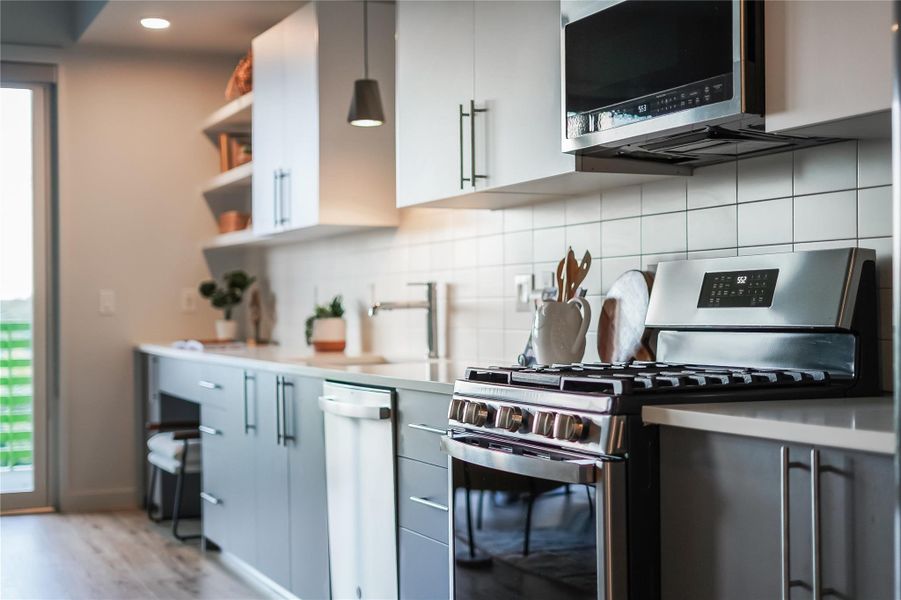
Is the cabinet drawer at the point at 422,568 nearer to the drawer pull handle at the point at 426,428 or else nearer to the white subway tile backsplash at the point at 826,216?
the drawer pull handle at the point at 426,428

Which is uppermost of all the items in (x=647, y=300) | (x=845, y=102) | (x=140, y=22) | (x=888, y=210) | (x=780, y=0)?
(x=140, y=22)

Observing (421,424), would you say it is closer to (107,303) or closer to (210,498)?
(210,498)

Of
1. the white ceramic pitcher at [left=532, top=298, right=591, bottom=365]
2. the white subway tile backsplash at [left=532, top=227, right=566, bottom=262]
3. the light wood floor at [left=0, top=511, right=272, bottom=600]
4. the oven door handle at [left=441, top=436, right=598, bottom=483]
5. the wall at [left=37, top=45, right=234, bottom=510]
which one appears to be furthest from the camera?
the wall at [left=37, top=45, right=234, bottom=510]

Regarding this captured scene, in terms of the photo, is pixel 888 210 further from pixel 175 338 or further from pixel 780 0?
pixel 175 338

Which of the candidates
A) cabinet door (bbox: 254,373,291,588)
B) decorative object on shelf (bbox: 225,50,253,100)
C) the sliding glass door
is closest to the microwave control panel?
cabinet door (bbox: 254,373,291,588)

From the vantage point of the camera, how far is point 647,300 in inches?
103

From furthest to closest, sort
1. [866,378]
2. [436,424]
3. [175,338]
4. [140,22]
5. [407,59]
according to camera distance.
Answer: [175,338]
[140,22]
[407,59]
[436,424]
[866,378]

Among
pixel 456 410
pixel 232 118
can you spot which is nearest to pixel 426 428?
pixel 456 410

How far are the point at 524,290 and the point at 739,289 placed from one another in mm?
1015

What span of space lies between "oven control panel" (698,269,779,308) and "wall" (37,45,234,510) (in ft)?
11.8

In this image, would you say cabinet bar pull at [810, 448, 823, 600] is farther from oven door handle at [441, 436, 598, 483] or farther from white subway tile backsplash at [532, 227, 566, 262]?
white subway tile backsplash at [532, 227, 566, 262]

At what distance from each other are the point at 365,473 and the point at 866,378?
1.39m

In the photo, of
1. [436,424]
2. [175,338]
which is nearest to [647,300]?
[436,424]

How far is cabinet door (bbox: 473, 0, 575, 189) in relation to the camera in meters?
2.53
